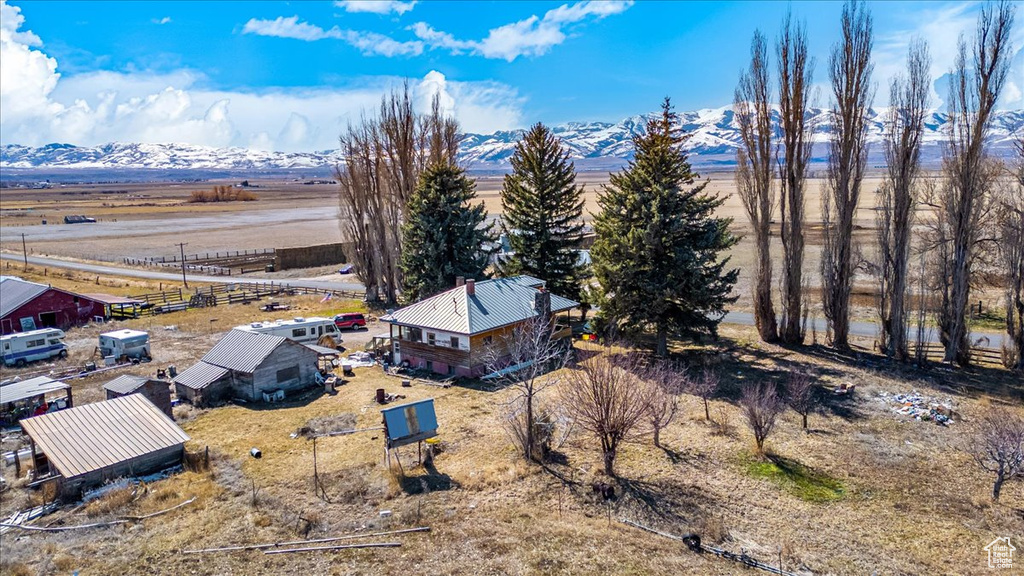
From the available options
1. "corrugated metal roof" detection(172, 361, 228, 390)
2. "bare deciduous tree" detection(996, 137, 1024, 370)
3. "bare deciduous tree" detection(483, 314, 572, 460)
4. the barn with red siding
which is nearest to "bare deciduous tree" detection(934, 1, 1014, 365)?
"bare deciduous tree" detection(996, 137, 1024, 370)

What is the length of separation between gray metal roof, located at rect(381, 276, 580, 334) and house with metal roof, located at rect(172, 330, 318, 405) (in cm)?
558

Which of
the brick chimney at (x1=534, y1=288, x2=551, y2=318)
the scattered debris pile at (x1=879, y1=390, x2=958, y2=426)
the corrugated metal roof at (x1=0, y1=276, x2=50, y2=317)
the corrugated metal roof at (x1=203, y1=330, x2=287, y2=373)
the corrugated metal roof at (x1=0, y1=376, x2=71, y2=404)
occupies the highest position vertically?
the corrugated metal roof at (x1=0, y1=276, x2=50, y2=317)

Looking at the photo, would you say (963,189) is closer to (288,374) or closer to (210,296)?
(288,374)

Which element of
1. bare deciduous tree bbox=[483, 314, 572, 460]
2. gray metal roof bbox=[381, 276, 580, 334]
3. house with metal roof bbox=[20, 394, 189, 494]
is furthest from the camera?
gray metal roof bbox=[381, 276, 580, 334]

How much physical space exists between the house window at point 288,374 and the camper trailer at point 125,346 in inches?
458

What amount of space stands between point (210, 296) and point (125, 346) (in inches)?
670

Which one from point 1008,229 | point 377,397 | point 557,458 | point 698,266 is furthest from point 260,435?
point 1008,229

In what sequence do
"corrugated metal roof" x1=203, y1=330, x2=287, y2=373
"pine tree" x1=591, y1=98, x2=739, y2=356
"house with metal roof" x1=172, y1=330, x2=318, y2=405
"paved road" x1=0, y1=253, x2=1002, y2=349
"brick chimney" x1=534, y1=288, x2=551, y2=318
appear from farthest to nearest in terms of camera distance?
"paved road" x1=0, y1=253, x2=1002, y2=349
"brick chimney" x1=534, y1=288, x2=551, y2=318
"pine tree" x1=591, y1=98, x2=739, y2=356
"corrugated metal roof" x1=203, y1=330, x2=287, y2=373
"house with metal roof" x1=172, y1=330, x2=318, y2=405

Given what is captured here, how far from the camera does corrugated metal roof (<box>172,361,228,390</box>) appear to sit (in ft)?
94.2

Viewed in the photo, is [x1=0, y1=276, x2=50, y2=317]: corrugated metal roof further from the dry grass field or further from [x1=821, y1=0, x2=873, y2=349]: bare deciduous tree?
[x1=821, y1=0, x2=873, y2=349]: bare deciduous tree

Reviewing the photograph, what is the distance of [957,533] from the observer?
16.3m

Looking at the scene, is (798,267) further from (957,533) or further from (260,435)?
(260,435)

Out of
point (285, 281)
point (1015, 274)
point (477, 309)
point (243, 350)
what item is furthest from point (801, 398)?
point (285, 281)

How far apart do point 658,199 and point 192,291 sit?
44.9 metres
